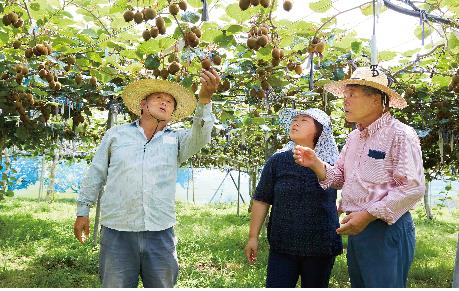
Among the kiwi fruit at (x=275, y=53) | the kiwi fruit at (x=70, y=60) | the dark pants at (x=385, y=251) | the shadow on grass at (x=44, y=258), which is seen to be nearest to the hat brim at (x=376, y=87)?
the kiwi fruit at (x=275, y=53)

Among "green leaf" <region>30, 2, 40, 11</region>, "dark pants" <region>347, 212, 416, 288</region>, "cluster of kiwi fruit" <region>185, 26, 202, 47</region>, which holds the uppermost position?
"green leaf" <region>30, 2, 40, 11</region>

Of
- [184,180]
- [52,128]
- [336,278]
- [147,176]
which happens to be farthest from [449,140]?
[184,180]

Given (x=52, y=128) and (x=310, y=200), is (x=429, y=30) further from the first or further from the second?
(x=52, y=128)

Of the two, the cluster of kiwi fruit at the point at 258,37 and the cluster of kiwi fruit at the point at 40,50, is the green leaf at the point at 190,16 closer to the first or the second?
the cluster of kiwi fruit at the point at 258,37

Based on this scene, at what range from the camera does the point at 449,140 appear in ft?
21.2

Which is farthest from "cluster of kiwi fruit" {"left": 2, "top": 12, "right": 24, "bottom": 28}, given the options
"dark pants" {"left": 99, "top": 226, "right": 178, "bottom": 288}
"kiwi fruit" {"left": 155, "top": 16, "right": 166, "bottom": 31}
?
"dark pants" {"left": 99, "top": 226, "right": 178, "bottom": 288}

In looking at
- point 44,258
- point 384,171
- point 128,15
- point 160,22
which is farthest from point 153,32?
point 44,258

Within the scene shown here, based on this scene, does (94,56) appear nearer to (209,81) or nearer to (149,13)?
(149,13)

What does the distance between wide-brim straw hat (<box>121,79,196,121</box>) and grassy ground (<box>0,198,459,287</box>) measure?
105 inches

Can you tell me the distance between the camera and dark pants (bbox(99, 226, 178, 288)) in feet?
7.70

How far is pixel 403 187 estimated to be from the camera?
1898 mm

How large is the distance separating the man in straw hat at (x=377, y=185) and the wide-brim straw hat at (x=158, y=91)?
88 centimetres

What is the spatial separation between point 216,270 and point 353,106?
4179 mm

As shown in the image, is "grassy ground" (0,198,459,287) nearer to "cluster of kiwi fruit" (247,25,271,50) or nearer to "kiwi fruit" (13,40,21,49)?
"kiwi fruit" (13,40,21,49)
